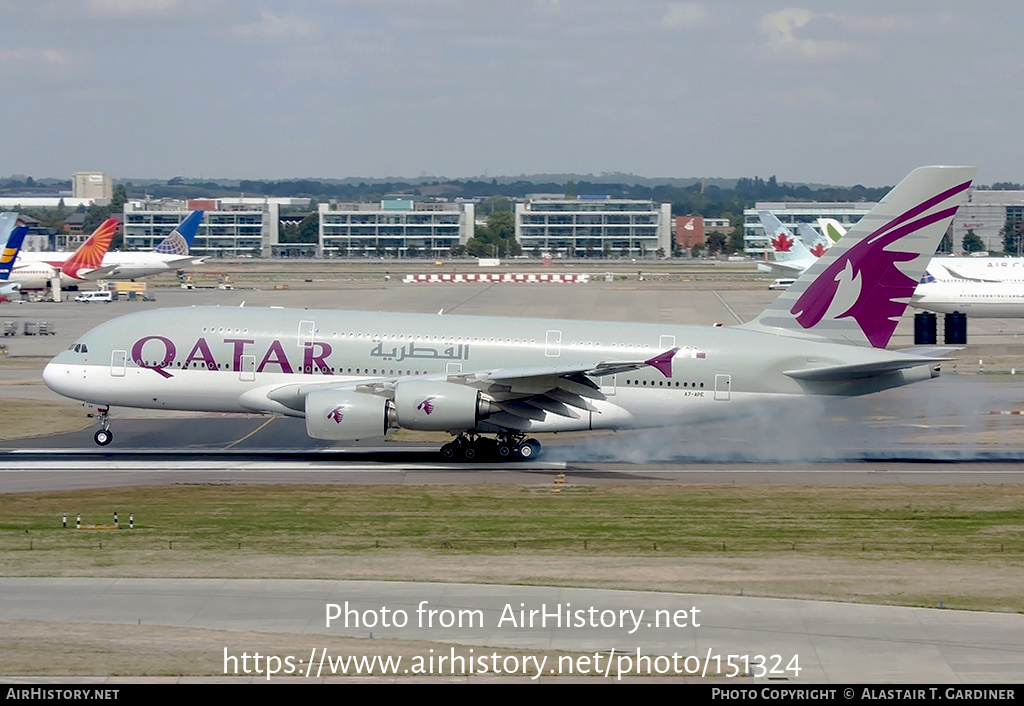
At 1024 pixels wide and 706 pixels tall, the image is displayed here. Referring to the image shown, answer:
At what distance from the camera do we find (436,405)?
38312 millimetres

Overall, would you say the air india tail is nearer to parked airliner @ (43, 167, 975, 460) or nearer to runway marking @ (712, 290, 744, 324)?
runway marking @ (712, 290, 744, 324)

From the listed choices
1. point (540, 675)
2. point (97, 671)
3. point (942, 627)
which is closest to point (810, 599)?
point (942, 627)

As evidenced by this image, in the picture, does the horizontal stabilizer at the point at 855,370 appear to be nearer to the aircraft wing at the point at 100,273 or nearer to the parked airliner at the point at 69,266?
the parked airliner at the point at 69,266

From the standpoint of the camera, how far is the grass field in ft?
81.0

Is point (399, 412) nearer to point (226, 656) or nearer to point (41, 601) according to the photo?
point (41, 601)

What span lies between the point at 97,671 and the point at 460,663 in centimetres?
521

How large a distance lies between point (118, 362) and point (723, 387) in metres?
19.7

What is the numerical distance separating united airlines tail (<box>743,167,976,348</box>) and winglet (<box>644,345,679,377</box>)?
14.3ft

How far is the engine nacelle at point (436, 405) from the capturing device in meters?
38.3

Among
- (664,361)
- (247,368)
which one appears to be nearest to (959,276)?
(664,361)

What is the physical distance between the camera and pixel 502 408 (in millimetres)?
39375

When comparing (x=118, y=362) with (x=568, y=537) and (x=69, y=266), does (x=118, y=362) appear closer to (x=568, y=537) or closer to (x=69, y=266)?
(x=568, y=537)

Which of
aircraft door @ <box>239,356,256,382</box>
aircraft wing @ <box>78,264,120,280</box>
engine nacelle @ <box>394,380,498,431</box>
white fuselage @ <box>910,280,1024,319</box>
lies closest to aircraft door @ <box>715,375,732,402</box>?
engine nacelle @ <box>394,380,498,431</box>

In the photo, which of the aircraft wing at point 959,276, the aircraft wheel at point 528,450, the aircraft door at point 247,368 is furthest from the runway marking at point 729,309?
the aircraft door at point 247,368
